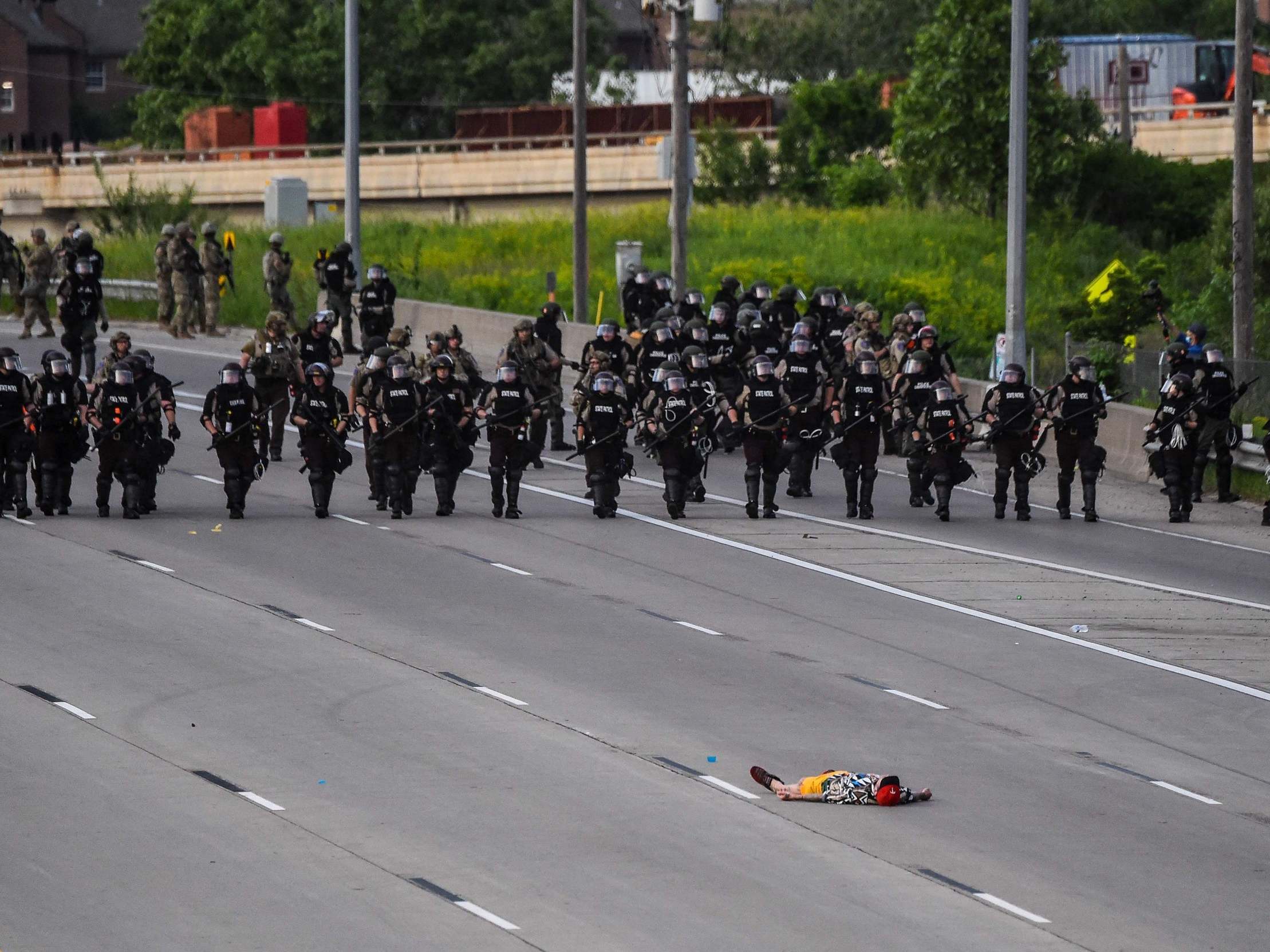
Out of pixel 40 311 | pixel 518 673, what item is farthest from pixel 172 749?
pixel 40 311

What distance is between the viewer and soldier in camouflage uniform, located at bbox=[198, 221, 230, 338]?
119 feet

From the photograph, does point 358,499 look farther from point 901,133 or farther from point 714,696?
point 901,133

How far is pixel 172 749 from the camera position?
1348 centimetres

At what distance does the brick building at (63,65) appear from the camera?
328ft

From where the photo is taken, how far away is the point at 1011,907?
35.4 ft

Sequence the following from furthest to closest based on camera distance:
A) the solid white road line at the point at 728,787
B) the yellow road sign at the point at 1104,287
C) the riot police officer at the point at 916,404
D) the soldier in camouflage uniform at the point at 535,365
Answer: the yellow road sign at the point at 1104,287 < the soldier in camouflage uniform at the point at 535,365 < the riot police officer at the point at 916,404 < the solid white road line at the point at 728,787

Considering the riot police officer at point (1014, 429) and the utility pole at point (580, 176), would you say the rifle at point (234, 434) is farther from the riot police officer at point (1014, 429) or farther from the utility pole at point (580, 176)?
the utility pole at point (580, 176)

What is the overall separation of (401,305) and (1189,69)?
34.6 metres

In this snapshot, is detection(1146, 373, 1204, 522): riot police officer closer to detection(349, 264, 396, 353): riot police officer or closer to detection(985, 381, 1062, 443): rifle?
detection(985, 381, 1062, 443): rifle

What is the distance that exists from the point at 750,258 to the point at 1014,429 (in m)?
24.1

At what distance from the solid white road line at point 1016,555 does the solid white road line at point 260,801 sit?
9.64 m

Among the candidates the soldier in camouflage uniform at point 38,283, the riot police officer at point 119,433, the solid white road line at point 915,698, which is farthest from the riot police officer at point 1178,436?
the soldier in camouflage uniform at point 38,283

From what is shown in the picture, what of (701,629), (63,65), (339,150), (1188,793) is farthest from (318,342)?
(63,65)

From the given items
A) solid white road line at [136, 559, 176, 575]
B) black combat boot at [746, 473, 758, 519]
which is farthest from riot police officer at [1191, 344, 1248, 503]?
solid white road line at [136, 559, 176, 575]
